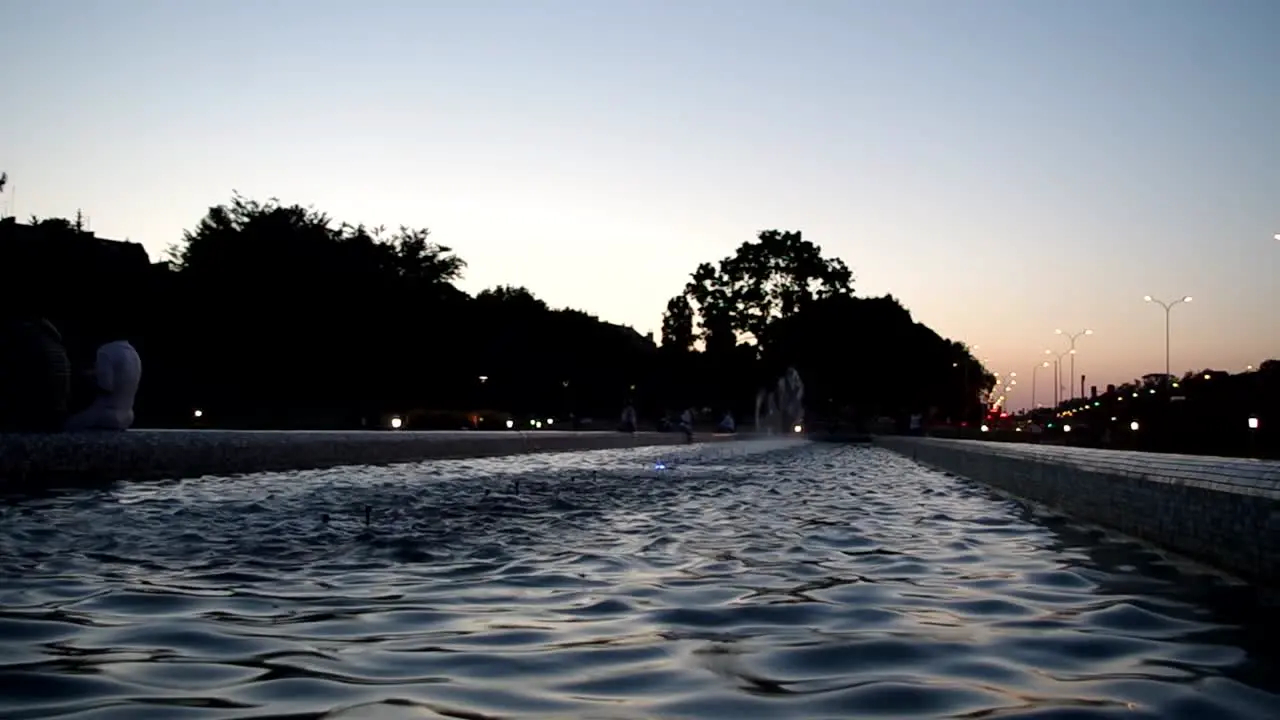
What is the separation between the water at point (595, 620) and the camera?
441 cm

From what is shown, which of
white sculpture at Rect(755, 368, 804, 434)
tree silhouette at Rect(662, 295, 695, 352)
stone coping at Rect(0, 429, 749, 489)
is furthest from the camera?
tree silhouette at Rect(662, 295, 695, 352)

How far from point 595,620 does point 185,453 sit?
12483mm

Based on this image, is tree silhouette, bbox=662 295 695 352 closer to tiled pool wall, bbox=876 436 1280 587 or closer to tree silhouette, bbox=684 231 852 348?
tree silhouette, bbox=684 231 852 348

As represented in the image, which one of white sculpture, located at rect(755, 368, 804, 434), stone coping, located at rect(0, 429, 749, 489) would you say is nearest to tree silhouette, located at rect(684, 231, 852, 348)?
white sculpture, located at rect(755, 368, 804, 434)

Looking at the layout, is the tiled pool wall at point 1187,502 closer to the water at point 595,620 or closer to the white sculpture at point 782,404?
the water at point 595,620

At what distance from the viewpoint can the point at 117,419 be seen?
18.6 meters

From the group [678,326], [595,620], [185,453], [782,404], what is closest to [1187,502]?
[595,620]

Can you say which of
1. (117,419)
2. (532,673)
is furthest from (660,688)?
(117,419)

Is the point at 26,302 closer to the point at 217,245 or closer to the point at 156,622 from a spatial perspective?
the point at 217,245

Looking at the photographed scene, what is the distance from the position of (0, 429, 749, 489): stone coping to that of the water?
2.89 metres

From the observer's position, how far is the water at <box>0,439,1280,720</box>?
4.41 m

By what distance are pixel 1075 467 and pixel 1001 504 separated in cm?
192

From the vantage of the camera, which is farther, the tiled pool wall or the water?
the tiled pool wall

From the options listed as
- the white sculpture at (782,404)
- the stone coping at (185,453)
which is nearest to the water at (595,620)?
the stone coping at (185,453)
